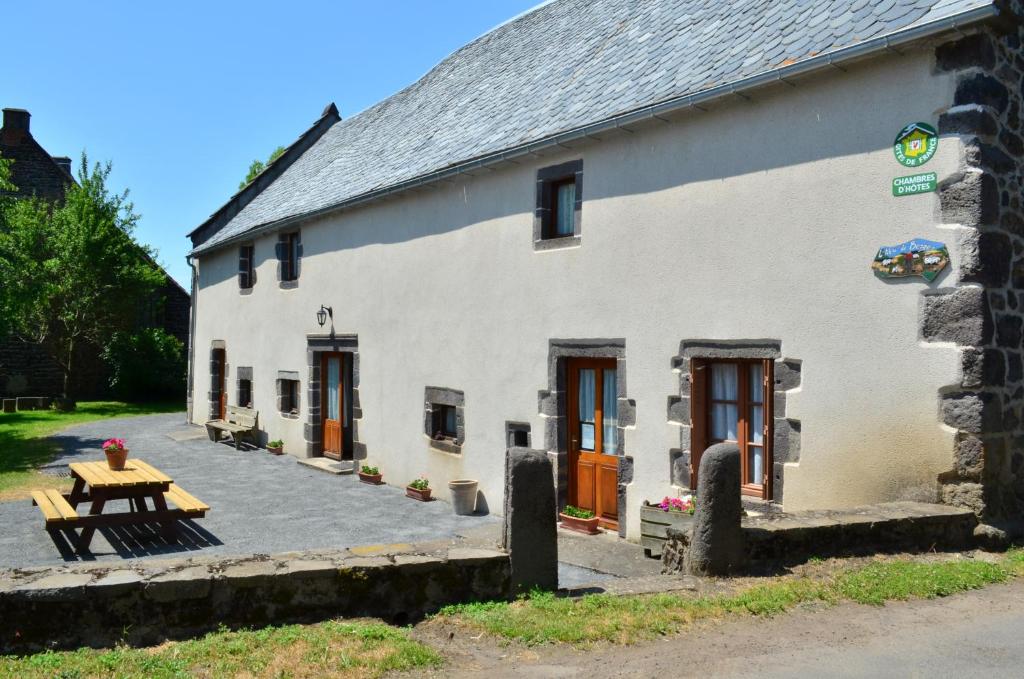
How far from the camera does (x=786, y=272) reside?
7.46m

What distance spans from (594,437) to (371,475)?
4937 mm

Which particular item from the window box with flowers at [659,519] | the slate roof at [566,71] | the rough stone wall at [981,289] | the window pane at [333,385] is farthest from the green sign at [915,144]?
the window pane at [333,385]

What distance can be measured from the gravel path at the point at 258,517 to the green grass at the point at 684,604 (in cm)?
412

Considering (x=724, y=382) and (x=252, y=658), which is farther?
(x=724, y=382)

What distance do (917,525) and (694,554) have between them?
173cm

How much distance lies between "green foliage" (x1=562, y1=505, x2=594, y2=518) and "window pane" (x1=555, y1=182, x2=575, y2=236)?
3259 mm

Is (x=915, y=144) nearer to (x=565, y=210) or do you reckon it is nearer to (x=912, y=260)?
(x=912, y=260)

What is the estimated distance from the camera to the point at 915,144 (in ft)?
21.8

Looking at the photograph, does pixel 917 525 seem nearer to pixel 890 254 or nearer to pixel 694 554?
pixel 694 554

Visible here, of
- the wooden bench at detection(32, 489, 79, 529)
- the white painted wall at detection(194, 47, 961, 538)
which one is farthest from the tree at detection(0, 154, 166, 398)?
the wooden bench at detection(32, 489, 79, 529)

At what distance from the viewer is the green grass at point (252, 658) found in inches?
163

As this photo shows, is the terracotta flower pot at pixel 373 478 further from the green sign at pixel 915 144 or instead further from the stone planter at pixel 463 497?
the green sign at pixel 915 144

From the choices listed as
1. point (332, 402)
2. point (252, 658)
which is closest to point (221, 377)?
point (332, 402)

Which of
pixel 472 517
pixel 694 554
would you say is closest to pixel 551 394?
pixel 472 517
